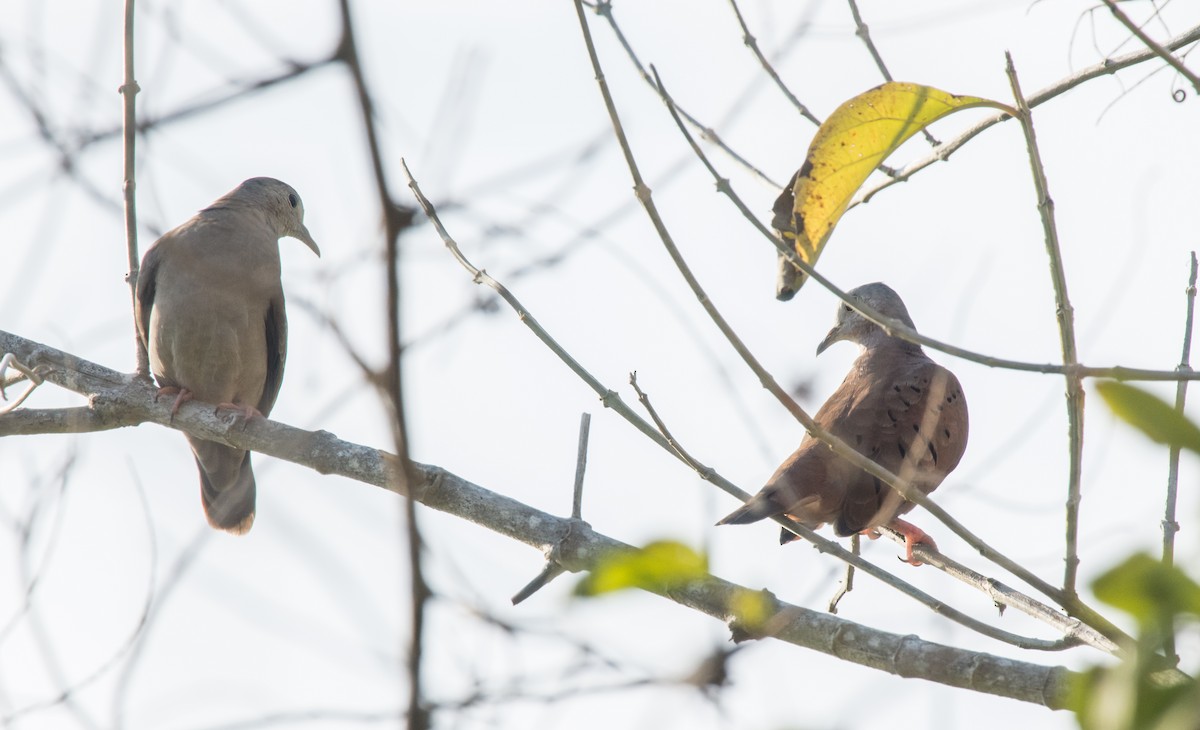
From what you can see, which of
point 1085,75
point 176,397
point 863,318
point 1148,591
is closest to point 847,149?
point 1085,75

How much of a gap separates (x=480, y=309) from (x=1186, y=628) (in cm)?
187

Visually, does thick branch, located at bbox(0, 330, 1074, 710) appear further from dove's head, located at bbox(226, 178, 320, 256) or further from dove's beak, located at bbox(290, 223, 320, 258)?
dove's beak, located at bbox(290, 223, 320, 258)

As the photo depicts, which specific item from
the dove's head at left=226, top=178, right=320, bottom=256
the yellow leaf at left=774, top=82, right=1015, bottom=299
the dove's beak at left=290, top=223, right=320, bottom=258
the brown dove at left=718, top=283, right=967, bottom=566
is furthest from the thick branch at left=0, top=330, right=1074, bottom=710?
the dove's beak at left=290, top=223, right=320, bottom=258

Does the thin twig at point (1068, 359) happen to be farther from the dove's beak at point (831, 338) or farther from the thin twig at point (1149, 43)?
the dove's beak at point (831, 338)

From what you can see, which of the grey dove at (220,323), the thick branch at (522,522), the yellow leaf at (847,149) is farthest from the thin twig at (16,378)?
the yellow leaf at (847,149)

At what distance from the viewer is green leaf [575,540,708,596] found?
40.6 inches

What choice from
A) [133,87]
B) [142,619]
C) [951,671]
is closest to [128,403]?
[142,619]

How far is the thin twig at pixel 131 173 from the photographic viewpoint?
2.50 meters

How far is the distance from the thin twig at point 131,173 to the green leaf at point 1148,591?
1.35 meters

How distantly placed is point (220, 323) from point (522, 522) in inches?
111

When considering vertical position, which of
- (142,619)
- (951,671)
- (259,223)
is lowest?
(951,671)

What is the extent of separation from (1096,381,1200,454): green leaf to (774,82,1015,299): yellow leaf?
128cm

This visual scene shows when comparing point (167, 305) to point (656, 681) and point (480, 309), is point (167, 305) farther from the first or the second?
point (656, 681)

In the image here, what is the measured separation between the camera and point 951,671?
2.24 m
